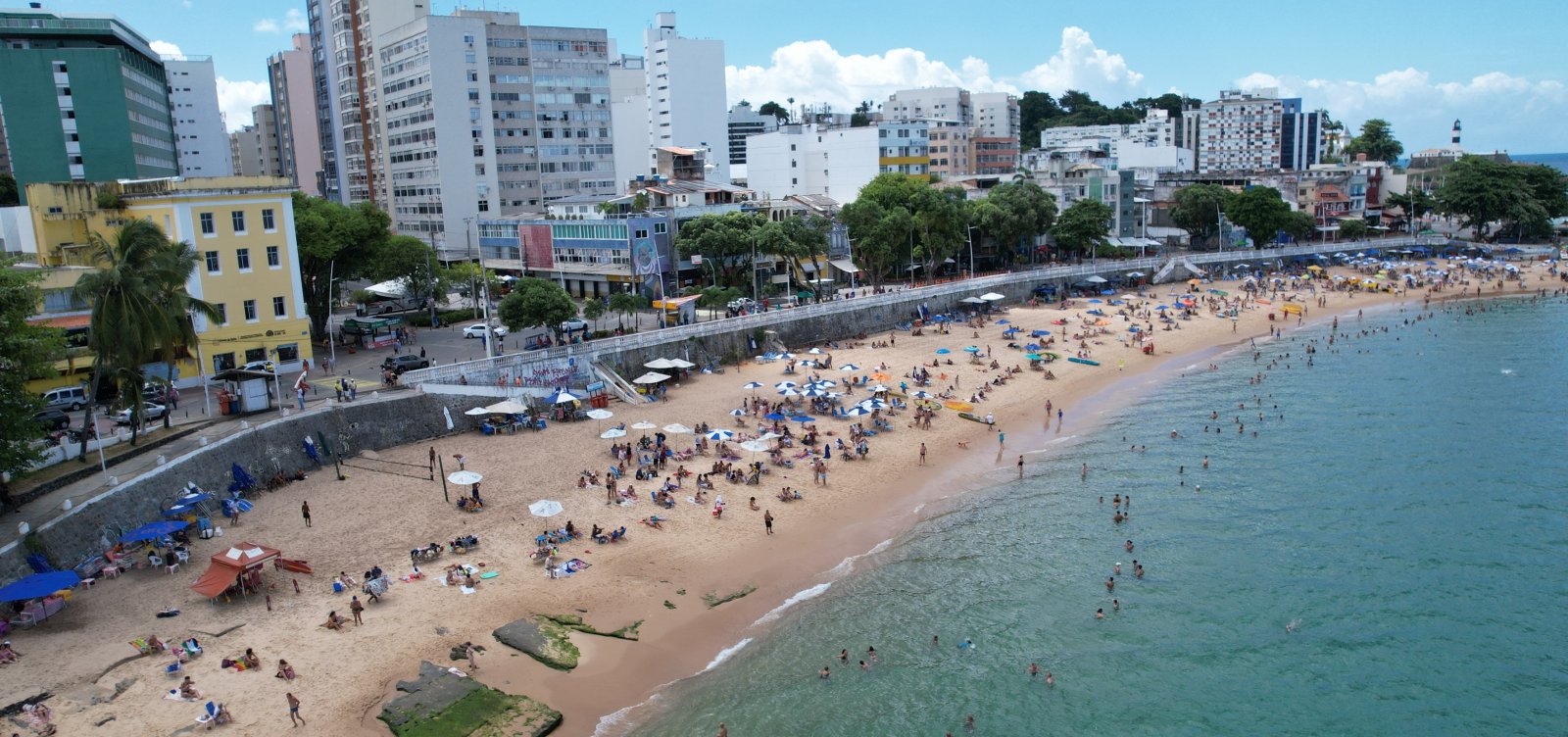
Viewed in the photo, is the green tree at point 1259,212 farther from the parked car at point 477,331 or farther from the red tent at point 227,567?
the red tent at point 227,567

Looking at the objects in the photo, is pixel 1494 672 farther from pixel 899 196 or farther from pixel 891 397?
pixel 899 196

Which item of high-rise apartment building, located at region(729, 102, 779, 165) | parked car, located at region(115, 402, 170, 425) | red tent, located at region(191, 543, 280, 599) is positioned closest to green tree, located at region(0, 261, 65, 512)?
red tent, located at region(191, 543, 280, 599)

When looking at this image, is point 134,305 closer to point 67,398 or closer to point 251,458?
Answer: point 251,458

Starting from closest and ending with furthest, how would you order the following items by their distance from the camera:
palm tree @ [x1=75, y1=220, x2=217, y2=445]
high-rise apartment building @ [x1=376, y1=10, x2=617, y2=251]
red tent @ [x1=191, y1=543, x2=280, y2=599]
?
red tent @ [x1=191, y1=543, x2=280, y2=599] < palm tree @ [x1=75, y1=220, x2=217, y2=445] < high-rise apartment building @ [x1=376, y1=10, x2=617, y2=251]

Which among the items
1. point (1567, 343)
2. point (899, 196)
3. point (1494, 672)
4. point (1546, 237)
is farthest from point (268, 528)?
point (1546, 237)

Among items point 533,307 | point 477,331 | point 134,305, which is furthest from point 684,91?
point 134,305

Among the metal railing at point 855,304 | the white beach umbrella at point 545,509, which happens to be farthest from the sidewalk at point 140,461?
the white beach umbrella at point 545,509

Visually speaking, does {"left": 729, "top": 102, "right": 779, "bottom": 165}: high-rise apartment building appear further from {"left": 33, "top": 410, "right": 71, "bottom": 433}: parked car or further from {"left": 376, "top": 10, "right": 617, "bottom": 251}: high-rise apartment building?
{"left": 33, "top": 410, "right": 71, "bottom": 433}: parked car
